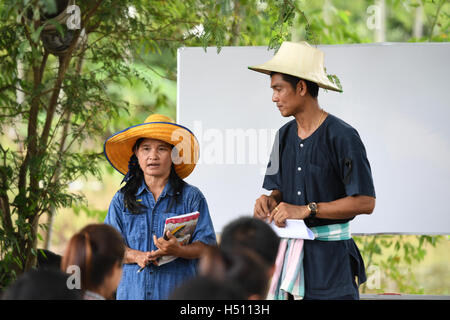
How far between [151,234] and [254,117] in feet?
6.68

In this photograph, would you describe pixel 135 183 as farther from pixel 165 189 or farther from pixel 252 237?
pixel 252 237

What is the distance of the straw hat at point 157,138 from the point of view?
8.90ft

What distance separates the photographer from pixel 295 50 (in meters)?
2.56

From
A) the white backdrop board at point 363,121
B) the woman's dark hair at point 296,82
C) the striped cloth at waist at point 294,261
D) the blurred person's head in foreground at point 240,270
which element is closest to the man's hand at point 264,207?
the striped cloth at waist at point 294,261

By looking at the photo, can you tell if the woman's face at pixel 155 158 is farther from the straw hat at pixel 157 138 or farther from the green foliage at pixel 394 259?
the green foliage at pixel 394 259

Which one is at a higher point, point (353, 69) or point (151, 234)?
point (353, 69)

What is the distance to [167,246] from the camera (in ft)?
7.95

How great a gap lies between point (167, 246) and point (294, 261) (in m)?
0.50

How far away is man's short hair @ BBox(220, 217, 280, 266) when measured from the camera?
6.64ft

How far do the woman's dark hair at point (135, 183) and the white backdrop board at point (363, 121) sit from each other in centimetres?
154

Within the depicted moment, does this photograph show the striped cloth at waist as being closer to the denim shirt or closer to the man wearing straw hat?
the man wearing straw hat
